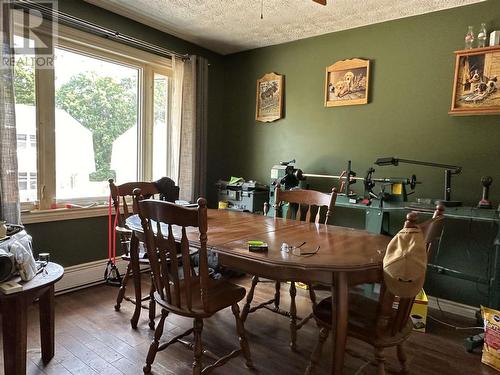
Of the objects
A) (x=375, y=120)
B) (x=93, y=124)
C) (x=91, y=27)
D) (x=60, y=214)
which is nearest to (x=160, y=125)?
(x=93, y=124)

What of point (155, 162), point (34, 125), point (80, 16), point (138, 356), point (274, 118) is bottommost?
point (138, 356)

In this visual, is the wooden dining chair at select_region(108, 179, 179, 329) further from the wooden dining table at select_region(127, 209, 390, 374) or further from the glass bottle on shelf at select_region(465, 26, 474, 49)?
the glass bottle on shelf at select_region(465, 26, 474, 49)

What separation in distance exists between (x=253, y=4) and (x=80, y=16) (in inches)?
56.5

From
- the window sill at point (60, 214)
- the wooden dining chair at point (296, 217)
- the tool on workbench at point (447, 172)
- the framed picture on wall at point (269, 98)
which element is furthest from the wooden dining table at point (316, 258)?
the framed picture on wall at point (269, 98)

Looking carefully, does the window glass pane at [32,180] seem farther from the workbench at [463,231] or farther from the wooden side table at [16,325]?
the workbench at [463,231]

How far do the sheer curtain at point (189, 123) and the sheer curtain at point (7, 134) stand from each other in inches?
58.2

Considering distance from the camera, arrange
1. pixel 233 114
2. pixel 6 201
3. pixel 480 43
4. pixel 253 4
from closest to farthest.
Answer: pixel 6 201, pixel 480 43, pixel 253 4, pixel 233 114

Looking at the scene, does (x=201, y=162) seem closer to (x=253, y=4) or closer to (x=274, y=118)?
(x=274, y=118)

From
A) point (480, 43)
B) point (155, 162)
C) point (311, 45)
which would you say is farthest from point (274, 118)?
point (480, 43)

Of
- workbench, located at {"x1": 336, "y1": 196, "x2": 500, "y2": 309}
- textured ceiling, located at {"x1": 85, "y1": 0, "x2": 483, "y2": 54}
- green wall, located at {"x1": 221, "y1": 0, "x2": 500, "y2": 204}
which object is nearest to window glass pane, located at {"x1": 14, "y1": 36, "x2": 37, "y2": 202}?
textured ceiling, located at {"x1": 85, "y1": 0, "x2": 483, "y2": 54}

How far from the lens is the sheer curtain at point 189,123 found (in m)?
3.49

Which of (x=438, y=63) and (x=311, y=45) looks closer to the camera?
(x=438, y=63)

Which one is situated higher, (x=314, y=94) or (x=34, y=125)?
(x=314, y=94)

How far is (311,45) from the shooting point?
342cm
